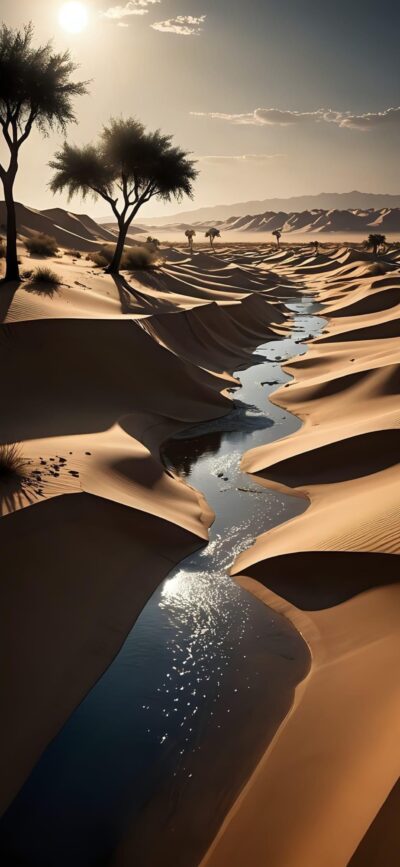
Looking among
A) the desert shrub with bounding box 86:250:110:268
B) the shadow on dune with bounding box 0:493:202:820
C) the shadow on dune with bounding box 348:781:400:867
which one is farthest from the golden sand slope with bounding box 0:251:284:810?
the desert shrub with bounding box 86:250:110:268

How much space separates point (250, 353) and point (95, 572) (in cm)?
1836

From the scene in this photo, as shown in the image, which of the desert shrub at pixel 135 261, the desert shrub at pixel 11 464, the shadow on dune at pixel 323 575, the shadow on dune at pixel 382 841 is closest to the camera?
the shadow on dune at pixel 382 841

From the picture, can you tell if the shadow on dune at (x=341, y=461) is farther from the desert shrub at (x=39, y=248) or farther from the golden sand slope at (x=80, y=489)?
the desert shrub at (x=39, y=248)

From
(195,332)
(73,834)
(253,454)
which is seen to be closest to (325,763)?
(73,834)

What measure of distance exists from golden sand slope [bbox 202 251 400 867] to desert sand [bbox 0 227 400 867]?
0.02 metres

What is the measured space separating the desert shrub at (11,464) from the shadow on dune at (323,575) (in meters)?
3.37

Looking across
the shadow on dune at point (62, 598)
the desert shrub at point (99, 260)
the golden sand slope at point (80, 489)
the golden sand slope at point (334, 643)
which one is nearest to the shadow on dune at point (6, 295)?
the golden sand slope at point (80, 489)

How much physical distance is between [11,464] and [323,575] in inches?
171

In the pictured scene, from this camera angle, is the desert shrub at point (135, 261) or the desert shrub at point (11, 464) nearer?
the desert shrub at point (11, 464)

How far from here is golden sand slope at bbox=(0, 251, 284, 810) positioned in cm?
585

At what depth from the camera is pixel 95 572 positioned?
7246 millimetres

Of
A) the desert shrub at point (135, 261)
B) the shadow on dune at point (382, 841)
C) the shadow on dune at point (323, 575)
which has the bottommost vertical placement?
the shadow on dune at point (382, 841)

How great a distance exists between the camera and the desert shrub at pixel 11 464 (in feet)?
25.3

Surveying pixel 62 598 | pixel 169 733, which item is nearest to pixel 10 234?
pixel 62 598
